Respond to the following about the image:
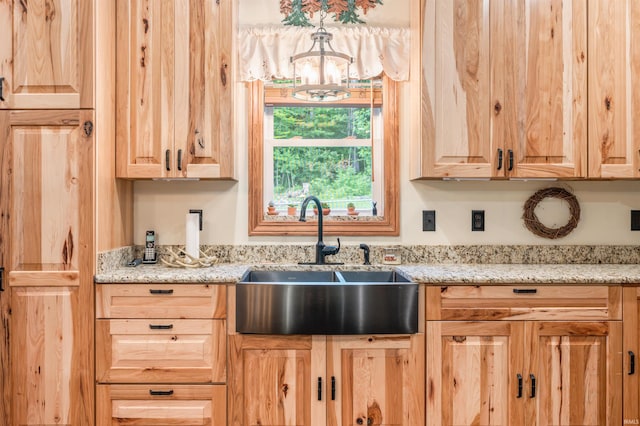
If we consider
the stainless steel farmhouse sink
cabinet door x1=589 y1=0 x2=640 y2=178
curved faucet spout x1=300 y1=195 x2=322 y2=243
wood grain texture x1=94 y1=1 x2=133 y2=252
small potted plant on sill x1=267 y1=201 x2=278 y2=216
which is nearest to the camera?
the stainless steel farmhouse sink

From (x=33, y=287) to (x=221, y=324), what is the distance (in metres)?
0.83

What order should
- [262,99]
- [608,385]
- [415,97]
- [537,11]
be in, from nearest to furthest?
1. [608,385]
2. [537,11]
3. [415,97]
4. [262,99]

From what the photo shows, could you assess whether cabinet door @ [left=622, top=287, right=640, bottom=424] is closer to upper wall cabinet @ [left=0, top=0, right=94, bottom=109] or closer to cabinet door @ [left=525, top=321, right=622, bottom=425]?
cabinet door @ [left=525, top=321, right=622, bottom=425]

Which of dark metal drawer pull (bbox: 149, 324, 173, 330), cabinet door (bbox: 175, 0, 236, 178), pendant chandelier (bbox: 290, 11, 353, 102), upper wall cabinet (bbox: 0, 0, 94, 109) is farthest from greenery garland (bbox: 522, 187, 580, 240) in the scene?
upper wall cabinet (bbox: 0, 0, 94, 109)

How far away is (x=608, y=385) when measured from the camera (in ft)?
6.52

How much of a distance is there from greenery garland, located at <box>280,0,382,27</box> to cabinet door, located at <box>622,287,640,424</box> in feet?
6.28

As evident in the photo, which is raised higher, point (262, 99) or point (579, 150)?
point (262, 99)

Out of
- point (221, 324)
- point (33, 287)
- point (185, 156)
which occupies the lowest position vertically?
point (221, 324)

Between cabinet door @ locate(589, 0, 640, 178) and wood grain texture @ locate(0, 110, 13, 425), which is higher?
cabinet door @ locate(589, 0, 640, 178)

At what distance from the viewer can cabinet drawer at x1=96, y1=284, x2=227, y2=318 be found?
2.01 metres

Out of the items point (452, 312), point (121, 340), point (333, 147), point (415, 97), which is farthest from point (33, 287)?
point (415, 97)

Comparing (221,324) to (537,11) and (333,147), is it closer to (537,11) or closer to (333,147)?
(333,147)

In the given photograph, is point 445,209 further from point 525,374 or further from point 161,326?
point 161,326

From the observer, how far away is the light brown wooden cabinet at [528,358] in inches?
78.3
